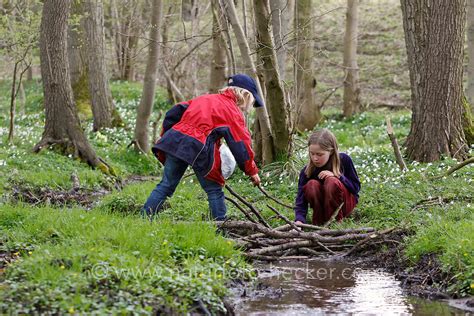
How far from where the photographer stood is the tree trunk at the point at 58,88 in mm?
12266

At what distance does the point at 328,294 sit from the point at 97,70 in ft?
44.5

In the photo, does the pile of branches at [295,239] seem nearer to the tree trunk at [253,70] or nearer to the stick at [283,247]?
the stick at [283,247]

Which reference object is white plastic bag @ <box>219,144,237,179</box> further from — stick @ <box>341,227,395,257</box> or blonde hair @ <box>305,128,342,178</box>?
stick @ <box>341,227,395,257</box>

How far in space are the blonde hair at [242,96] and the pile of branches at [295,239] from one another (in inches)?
50.6

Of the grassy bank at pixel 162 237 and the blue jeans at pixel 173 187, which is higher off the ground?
the blue jeans at pixel 173 187

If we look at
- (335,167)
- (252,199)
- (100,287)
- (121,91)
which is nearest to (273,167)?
(252,199)

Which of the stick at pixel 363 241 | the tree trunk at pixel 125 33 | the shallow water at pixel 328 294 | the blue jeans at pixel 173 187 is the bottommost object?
the shallow water at pixel 328 294

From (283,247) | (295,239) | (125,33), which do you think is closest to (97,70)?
(125,33)

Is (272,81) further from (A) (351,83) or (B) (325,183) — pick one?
(A) (351,83)

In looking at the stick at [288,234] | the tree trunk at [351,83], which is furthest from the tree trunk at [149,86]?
the tree trunk at [351,83]

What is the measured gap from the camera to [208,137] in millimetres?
7078

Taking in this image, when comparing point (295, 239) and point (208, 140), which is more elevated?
point (208, 140)

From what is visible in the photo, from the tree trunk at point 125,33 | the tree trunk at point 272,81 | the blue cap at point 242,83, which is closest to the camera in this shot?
the blue cap at point 242,83

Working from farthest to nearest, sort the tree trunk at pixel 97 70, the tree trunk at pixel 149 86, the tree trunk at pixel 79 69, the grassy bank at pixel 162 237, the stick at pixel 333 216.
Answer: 1. the tree trunk at pixel 79 69
2. the tree trunk at pixel 97 70
3. the tree trunk at pixel 149 86
4. the stick at pixel 333 216
5. the grassy bank at pixel 162 237
